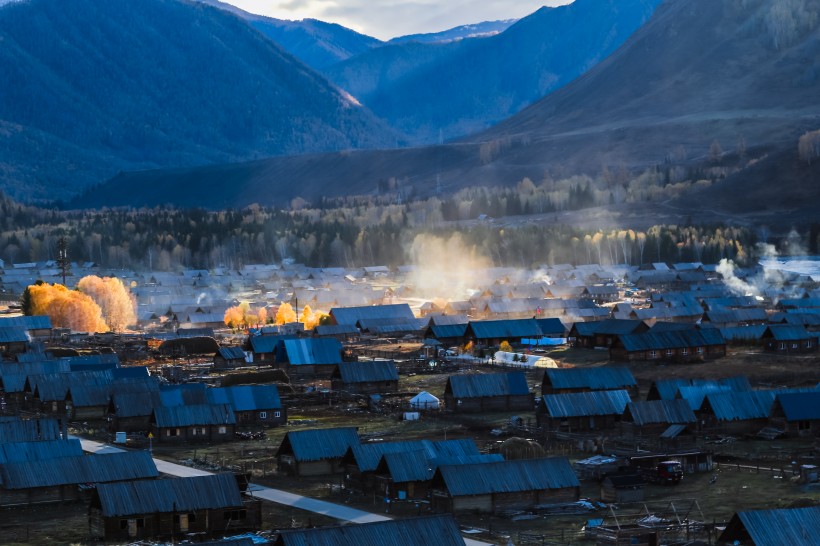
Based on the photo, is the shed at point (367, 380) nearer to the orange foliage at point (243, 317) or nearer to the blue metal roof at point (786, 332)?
the blue metal roof at point (786, 332)

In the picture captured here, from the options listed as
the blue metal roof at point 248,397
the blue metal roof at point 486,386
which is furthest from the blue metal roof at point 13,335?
the blue metal roof at point 486,386

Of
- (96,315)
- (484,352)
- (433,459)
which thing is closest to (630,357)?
(484,352)

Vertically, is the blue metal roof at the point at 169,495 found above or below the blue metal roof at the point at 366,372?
above

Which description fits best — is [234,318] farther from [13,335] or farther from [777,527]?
[777,527]

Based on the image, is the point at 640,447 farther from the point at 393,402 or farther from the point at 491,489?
the point at 393,402

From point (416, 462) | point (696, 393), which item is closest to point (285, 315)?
point (696, 393)

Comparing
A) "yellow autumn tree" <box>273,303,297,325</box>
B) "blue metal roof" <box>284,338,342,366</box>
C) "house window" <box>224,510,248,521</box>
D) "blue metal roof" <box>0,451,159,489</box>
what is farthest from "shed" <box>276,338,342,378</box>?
"house window" <box>224,510,248,521</box>
